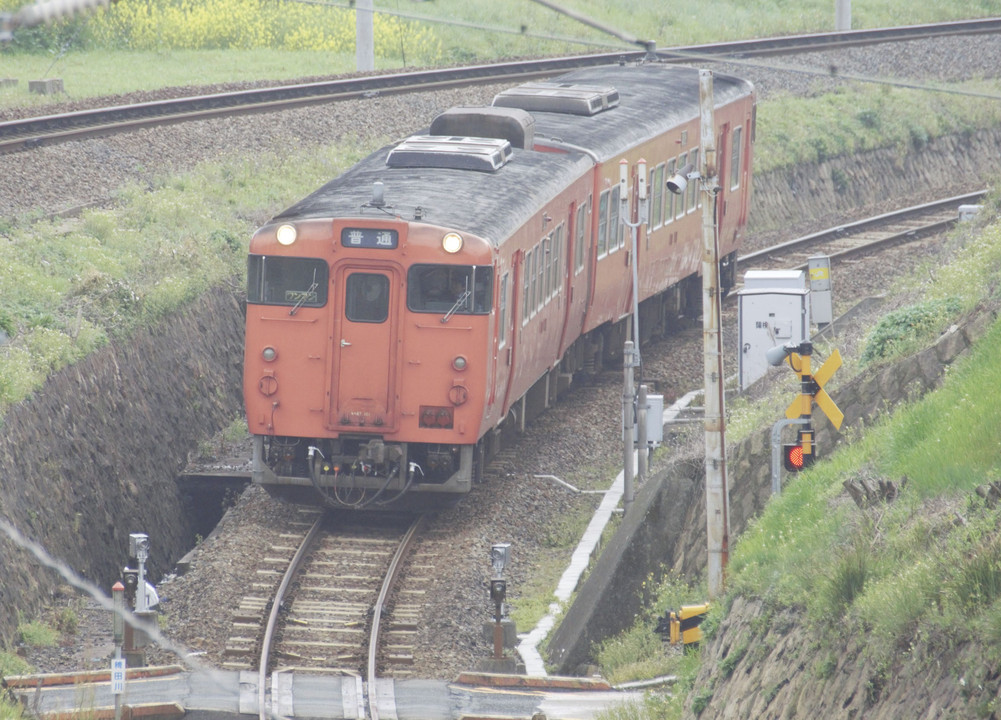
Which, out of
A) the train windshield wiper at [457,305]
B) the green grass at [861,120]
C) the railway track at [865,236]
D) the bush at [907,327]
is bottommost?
the railway track at [865,236]

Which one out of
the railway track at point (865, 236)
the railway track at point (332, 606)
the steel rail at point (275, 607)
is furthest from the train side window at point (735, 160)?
the steel rail at point (275, 607)

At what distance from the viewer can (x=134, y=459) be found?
16.8m

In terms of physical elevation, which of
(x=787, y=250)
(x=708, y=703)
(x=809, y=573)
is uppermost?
(x=809, y=573)

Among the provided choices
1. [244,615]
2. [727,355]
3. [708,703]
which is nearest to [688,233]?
[727,355]

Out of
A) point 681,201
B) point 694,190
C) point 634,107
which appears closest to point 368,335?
point 634,107

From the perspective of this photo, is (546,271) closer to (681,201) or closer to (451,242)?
(451,242)

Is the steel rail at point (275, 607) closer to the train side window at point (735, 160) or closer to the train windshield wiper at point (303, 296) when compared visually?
the train windshield wiper at point (303, 296)

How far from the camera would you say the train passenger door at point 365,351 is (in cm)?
1520

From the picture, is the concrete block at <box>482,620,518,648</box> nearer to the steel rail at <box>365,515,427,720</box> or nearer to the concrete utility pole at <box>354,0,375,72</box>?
the steel rail at <box>365,515,427,720</box>

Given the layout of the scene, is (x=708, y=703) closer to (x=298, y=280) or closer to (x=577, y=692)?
(x=577, y=692)

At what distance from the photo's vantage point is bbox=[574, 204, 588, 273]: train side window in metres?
19.1

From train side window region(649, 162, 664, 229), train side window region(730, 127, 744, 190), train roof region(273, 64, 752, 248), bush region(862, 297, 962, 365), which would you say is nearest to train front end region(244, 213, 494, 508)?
train roof region(273, 64, 752, 248)

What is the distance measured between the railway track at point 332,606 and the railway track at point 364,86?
6121 mm

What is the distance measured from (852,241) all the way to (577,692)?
17983mm
